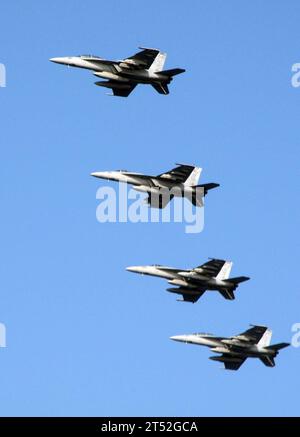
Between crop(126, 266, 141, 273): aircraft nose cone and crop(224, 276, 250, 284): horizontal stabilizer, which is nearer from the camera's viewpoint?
crop(224, 276, 250, 284): horizontal stabilizer

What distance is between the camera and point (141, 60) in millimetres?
162125

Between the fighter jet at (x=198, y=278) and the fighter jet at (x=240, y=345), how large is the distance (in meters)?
4.24

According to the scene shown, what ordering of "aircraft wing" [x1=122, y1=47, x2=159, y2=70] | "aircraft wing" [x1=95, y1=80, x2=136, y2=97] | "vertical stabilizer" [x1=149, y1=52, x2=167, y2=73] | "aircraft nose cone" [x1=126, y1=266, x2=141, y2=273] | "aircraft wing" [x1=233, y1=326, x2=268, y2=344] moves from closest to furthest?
1. "aircraft wing" [x1=122, y1=47, x2=159, y2=70]
2. "vertical stabilizer" [x1=149, y1=52, x2=167, y2=73]
3. "aircraft wing" [x1=95, y1=80, x2=136, y2=97]
4. "aircraft wing" [x1=233, y1=326, x2=268, y2=344]
5. "aircraft nose cone" [x1=126, y1=266, x2=141, y2=273]

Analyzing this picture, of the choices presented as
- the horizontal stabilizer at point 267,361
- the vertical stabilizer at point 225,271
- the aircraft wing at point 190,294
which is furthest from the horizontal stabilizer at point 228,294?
the horizontal stabilizer at point 267,361

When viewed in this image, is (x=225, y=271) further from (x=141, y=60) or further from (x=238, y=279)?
(x=141, y=60)

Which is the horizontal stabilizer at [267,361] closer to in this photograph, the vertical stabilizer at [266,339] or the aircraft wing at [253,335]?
the vertical stabilizer at [266,339]

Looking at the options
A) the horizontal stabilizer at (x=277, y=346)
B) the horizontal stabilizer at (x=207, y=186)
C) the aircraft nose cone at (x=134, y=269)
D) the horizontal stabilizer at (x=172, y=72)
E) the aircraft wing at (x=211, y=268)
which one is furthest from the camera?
the aircraft nose cone at (x=134, y=269)

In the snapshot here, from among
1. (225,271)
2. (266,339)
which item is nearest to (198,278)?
(225,271)

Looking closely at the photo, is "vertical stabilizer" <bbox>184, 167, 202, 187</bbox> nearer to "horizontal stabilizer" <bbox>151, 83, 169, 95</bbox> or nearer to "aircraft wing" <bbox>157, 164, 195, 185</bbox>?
"aircraft wing" <bbox>157, 164, 195, 185</bbox>

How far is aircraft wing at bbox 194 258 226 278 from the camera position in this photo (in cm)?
16762

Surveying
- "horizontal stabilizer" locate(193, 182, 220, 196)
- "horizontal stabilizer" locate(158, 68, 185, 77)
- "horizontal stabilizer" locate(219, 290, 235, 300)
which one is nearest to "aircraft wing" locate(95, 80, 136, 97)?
"horizontal stabilizer" locate(158, 68, 185, 77)

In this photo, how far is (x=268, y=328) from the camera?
553 ft

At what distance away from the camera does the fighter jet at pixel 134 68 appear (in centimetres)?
16188
